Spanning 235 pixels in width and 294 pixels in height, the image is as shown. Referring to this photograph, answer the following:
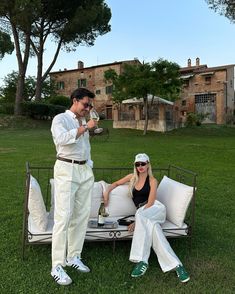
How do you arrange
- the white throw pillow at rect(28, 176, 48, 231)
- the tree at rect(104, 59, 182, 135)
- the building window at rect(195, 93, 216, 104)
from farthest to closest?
the building window at rect(195, 93, 216, 104) < the tree at rect(104, 59, 182, 135) < the white throw pillow at rect(28, 176, 48, 231)

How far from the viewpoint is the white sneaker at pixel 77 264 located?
3.51 metres

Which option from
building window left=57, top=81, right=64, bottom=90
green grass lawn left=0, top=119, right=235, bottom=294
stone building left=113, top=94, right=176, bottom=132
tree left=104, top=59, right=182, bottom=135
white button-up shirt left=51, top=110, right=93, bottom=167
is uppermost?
building window left=57, top=81, right=64, bottom=90

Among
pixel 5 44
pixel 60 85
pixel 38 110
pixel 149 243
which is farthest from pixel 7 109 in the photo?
pixel 149 243

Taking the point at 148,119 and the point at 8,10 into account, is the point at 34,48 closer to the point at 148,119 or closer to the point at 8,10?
the point at 8,10

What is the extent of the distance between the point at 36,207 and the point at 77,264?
0.74 meters

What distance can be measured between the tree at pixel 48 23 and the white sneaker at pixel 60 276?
889 inches

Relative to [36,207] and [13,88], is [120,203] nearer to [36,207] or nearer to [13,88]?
[36,207]

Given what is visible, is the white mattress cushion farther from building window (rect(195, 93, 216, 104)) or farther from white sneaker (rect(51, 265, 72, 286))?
building window (rect(195, 93, 216, 104))

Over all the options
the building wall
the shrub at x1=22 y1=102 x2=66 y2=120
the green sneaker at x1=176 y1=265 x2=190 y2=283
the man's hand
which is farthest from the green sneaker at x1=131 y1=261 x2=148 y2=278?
the building wall

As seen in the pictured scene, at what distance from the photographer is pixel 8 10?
2441 cm

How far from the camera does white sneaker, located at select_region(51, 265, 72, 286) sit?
3246 mm

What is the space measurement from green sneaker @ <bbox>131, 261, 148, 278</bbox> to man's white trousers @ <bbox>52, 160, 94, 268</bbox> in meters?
0.60

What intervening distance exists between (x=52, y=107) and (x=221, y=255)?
23818mm

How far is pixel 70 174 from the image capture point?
325 cm
